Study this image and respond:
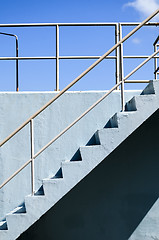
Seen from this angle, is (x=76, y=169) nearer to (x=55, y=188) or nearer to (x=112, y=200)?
(x=55, y=188)

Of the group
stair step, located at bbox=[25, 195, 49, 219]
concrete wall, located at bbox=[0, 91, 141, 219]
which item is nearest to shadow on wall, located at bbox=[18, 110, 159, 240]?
concrete wall, located at bbox=[0, 91, 141, 219]

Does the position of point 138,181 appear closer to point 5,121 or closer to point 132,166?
point 132,166

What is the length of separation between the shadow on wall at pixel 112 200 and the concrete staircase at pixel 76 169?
1406mm

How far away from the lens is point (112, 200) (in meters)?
5.94

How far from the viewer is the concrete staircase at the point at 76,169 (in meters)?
4.56

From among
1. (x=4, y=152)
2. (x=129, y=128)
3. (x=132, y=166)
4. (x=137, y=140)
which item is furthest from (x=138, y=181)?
(x=4, y=152)

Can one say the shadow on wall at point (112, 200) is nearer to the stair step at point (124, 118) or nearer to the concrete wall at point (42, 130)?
the concrete wall at point (42, 130)

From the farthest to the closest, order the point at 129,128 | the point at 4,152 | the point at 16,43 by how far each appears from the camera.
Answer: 1. the point at 16,43
2. the point at 4,152
3. the point at 129,128

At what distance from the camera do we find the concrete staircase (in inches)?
179

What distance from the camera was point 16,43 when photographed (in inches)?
268

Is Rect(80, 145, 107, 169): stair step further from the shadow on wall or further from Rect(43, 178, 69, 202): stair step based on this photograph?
the shadow on wall

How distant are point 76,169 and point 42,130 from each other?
1587mm

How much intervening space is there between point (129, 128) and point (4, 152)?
2.41 m

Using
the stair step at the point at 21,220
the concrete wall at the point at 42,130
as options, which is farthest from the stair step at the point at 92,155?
the concrete wall at the point at 42,130
